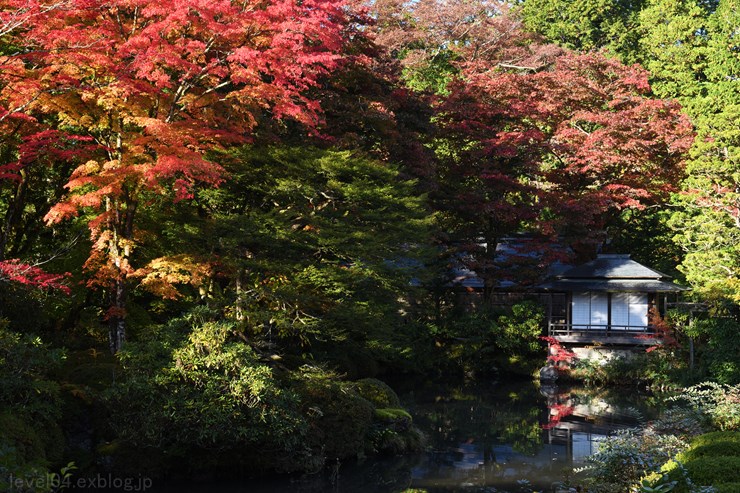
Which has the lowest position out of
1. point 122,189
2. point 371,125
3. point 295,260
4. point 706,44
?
point 295,260

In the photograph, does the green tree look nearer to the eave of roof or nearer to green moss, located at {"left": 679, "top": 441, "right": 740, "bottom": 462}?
the eave of roof

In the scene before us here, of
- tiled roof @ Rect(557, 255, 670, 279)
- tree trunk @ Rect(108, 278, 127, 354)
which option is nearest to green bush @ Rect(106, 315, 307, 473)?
tree trunk @ Rect(108, 278, 127, 354)

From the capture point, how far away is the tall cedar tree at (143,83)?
45.4 feet

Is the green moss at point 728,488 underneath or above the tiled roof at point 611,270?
underneath

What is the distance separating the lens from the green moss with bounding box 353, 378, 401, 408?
54.6 ft

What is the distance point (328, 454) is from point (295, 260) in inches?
196

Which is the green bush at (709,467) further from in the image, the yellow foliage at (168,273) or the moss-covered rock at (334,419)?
the yellow foliage at (168,273)

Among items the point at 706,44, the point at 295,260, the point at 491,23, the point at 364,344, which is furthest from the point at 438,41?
the point at 295,260

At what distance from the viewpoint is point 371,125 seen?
72.3 ft

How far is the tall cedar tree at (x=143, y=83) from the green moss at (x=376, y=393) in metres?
5.19

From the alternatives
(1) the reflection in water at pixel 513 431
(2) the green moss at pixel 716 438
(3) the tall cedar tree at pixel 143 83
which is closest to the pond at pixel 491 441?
(1) the reflection in water at pixel 513 431

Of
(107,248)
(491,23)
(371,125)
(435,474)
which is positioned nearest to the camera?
(435,474)

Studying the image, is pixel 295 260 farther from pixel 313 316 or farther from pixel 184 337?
pixel 184 337

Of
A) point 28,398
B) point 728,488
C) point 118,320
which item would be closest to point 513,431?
point 118,320
